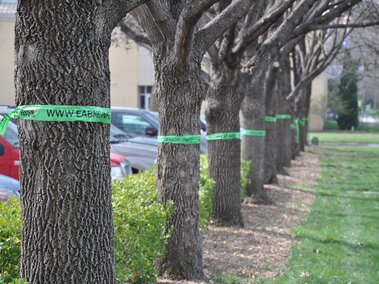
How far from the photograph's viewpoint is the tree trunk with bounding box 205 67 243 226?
417 inches

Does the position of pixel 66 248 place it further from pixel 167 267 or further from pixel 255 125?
pixel 255 125

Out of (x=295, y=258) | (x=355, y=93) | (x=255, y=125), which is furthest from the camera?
(x=355, y=93)

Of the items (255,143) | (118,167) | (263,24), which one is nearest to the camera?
(263,24)

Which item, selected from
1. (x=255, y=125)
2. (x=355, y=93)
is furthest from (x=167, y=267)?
(x=355, y=93)

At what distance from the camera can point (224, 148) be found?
10.7 metres

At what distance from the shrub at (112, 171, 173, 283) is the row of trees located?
17.3 inches

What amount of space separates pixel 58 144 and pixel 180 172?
316cm

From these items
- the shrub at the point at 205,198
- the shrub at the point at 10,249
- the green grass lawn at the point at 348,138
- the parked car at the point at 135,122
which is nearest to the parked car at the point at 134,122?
the parked car at the point at 135,122

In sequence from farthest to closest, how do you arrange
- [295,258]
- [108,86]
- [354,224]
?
1. [354,224]
2. [295,258]
3. [108,86]

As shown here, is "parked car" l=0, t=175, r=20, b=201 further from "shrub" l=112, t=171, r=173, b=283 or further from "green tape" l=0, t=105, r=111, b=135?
"green tape" l=0, t=105, r=111, b=135

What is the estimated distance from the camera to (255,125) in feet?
46.8

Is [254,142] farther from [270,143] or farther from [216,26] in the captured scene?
[216,26]

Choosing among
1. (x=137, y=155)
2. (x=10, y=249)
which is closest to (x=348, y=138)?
(x=137, y=155)

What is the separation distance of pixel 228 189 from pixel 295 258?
1.99 meters
